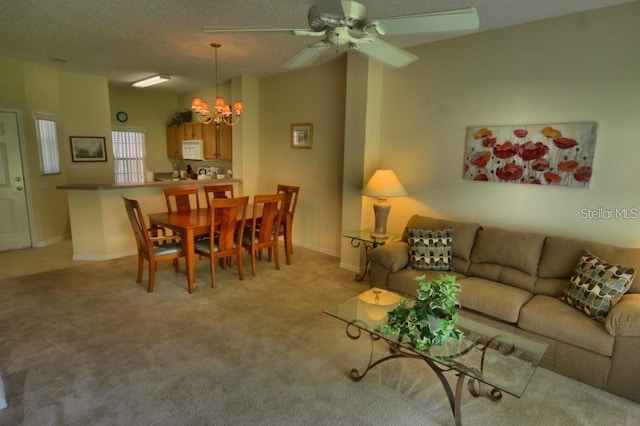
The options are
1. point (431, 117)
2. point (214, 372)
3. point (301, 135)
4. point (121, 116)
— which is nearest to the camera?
point (214, 372)

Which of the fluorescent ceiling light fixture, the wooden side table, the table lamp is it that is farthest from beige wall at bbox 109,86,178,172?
the table lamp

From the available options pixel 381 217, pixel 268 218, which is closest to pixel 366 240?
pixel 381 217

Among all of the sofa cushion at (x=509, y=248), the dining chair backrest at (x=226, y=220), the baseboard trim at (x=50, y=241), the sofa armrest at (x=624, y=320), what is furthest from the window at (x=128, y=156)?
the sofa armrest at (x=624, y=320)

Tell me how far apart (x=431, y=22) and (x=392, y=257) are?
6.69ft

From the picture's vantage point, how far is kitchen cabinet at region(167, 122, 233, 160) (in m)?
6.45

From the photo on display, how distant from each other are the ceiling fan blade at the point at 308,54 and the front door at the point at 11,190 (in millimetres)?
4592

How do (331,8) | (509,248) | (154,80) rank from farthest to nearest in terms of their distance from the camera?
(154,80)
(509,248)
(331,8)

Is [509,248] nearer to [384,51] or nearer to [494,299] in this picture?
[494,299]

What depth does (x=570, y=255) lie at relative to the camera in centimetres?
284

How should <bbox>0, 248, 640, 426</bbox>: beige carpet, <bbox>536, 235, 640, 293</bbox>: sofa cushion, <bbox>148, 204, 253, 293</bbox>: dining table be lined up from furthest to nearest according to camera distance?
<bbox>148, 204, 253, 293</bbox>: dining table → <bbox>536, 235, 640, 293</bbox>: sofa cushion → <bbox>0, 248, 640, 426</bbox>: beige carpet

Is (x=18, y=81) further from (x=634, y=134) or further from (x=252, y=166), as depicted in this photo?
(x=634, y=134)

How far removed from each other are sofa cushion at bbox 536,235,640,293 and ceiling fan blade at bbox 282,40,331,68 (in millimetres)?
2441

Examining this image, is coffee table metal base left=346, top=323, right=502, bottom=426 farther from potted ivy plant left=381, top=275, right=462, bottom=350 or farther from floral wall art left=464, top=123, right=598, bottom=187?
floral wall art left=464, top=123, right=598, bottom=187

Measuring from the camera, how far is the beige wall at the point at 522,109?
2.83 metres
